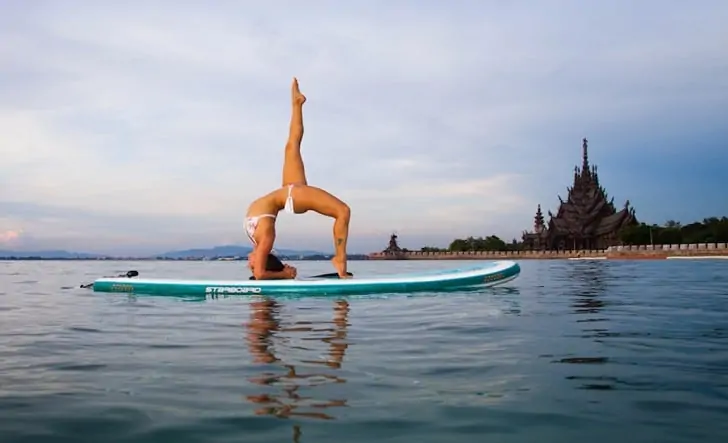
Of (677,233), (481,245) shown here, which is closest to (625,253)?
(677,233)

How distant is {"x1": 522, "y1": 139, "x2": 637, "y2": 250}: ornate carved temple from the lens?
90.9 metres

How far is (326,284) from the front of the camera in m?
10.1

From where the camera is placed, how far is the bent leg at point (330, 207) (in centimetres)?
1104

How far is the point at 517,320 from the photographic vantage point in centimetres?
678

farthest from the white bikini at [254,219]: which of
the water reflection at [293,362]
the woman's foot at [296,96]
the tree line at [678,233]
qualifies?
the tree line at [678,233]

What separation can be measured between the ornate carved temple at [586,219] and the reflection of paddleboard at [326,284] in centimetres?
8376

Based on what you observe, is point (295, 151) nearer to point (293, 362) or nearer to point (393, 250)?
point (293, 362)

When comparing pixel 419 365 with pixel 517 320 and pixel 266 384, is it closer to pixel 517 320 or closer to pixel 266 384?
pixel 266 384

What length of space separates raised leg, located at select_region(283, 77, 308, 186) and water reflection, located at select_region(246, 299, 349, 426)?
3677 millimetres

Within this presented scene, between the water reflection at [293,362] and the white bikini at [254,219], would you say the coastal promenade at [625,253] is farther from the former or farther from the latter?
the water reflection at [293,362]

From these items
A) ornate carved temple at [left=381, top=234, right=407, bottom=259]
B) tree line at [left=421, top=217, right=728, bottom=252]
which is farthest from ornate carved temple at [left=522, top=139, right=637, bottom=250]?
ornate carved temple at [left=381, top=234, right=407, bottom=259]

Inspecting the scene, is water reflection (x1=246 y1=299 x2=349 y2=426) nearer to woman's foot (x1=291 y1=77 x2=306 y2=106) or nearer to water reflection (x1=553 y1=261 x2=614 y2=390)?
water reflection (x1=553 y1=261 x2=614 y2=390)

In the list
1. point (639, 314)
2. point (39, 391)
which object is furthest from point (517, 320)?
point (39, 391)

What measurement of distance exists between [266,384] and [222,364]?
81 cm
